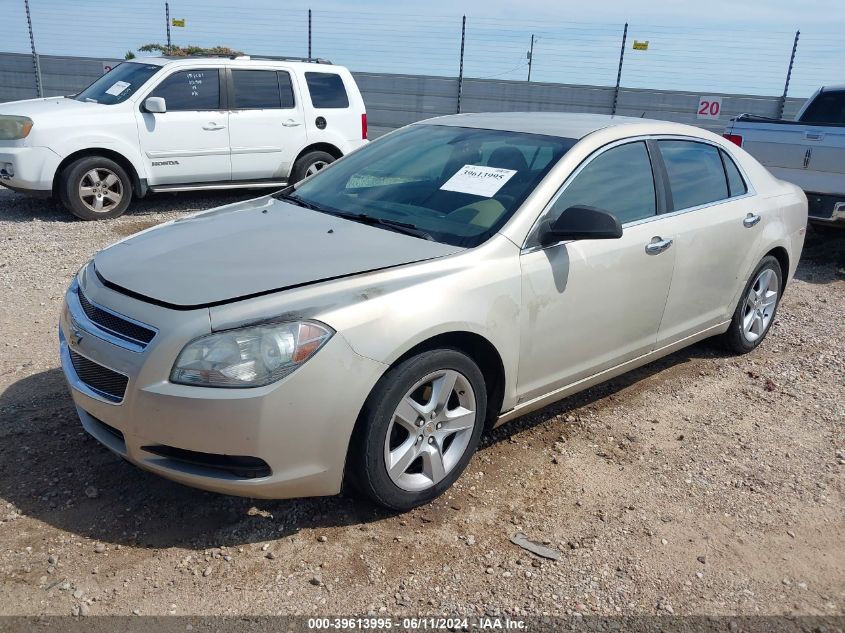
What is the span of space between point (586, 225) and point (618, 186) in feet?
2.42

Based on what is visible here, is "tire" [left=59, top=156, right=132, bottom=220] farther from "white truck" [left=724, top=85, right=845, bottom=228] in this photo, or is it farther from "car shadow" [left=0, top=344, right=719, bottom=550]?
"white truck" [left=724, top=85, right=845, bottom=228]

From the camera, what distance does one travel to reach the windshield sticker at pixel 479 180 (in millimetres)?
3600

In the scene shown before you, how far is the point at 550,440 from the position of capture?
3.92 m

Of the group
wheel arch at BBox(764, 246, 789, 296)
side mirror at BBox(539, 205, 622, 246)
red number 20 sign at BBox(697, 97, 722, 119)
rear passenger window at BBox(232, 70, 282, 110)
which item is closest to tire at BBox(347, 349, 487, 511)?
side mirror at BBox(539, 205, 622, 246)

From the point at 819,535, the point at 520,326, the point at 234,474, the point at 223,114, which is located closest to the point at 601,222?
the point at 520,326

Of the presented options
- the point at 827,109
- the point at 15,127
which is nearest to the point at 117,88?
the point at 15,127

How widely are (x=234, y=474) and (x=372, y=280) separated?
0.91 m

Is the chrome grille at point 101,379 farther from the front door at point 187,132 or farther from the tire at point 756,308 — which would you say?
the front door at point 187,132

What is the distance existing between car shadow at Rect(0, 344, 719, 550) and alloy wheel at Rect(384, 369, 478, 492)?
193 millimetres

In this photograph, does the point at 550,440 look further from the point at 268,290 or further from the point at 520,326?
the point at 268,290

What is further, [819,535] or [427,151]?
[427,151]

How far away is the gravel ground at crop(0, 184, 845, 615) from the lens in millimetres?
2707

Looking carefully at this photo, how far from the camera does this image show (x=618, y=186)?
12.8ft

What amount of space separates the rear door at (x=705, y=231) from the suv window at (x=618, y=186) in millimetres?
174
